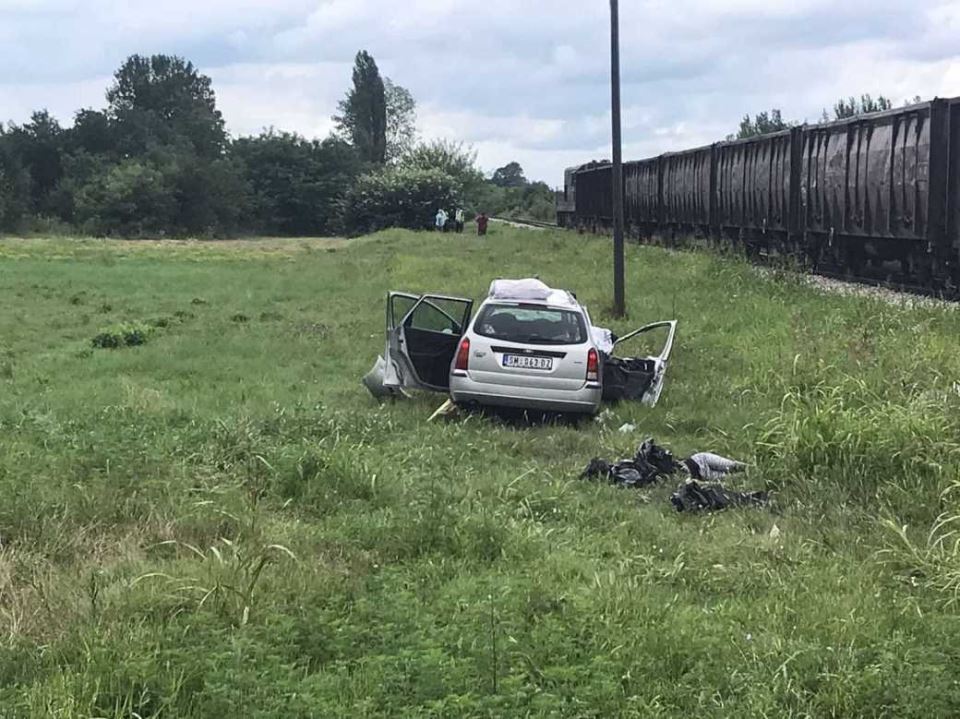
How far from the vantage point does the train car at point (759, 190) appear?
25.0m

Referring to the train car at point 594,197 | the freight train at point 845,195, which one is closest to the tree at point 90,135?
the train car at point 594,197

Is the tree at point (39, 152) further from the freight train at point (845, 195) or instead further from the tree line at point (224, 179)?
the freight train at point (845, 195)

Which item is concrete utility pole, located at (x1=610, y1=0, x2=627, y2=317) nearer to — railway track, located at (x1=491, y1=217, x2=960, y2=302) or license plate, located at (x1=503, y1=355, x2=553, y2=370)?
railway track, located at (x1=491, y1=217, x2=960, y2=302)

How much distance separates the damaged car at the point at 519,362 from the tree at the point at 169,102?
86.8 m

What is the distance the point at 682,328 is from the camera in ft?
52.1

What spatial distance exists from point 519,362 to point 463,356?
567 mm

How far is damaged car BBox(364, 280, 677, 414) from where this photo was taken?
1053 cm

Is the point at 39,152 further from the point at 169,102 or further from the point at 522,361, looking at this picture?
the point at 522,361

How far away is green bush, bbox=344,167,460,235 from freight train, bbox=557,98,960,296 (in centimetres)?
3191

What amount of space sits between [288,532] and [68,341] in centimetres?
1257

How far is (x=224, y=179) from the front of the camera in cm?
8125

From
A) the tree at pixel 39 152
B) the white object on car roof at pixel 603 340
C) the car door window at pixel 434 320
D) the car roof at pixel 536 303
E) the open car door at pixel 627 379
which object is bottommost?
the open car door at pixel 627 379

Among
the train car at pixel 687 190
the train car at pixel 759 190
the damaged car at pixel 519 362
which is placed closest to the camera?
the damaged car at pixel 519 362

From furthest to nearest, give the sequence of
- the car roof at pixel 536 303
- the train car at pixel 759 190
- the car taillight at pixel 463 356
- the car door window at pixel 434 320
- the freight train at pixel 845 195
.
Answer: the train car at pixel 759 190 → the freight train at pixel 845 195 → the car door window at pixel 434 320 → the car roof at pixel 536 303 → the car taillight at pixel 463 356
